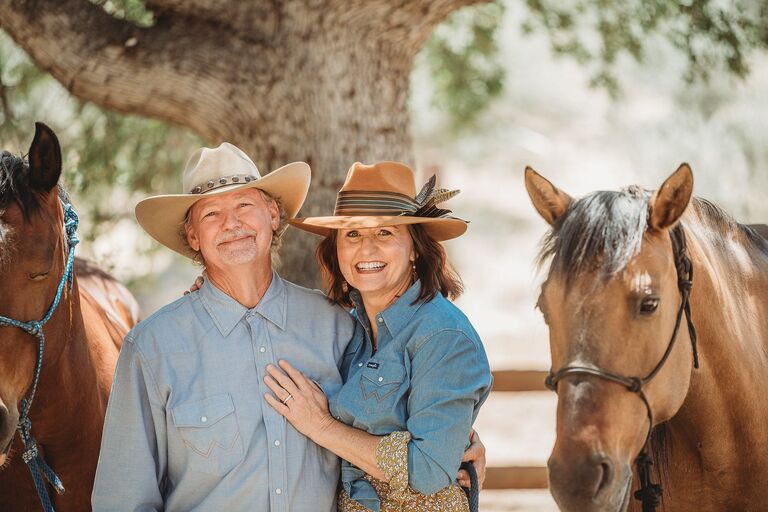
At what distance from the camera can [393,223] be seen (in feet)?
9.23

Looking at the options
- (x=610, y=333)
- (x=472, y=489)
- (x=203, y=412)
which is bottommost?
(x=472, y=489)

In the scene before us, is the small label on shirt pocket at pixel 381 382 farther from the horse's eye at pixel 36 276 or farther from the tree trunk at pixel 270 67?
the tree trunk at pixel 270 67

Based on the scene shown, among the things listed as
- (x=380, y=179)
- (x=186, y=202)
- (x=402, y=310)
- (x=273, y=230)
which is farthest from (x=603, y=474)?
(x=186, y=202)

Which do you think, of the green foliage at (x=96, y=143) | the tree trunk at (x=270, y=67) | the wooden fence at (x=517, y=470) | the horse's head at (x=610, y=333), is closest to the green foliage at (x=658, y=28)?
the tree trunk at (x=270, y=67)

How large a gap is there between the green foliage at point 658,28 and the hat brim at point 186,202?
145 inches

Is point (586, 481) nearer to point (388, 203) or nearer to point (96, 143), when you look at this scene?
point (388, 203)

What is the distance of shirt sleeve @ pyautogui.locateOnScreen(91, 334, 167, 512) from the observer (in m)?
2.61

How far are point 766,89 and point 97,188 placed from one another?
1296 centimetres

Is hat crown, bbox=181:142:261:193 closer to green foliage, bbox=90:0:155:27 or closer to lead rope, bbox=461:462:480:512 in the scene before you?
lead rope, bbox=461:462:480:512

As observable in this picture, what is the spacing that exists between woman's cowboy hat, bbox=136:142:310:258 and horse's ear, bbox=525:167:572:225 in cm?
88

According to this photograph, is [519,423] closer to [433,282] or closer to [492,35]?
[492,35]

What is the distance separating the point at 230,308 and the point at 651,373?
53.3 inches

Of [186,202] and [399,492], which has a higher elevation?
[186,202]

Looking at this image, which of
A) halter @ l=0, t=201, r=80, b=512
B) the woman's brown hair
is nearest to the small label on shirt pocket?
the woman's brown hair
